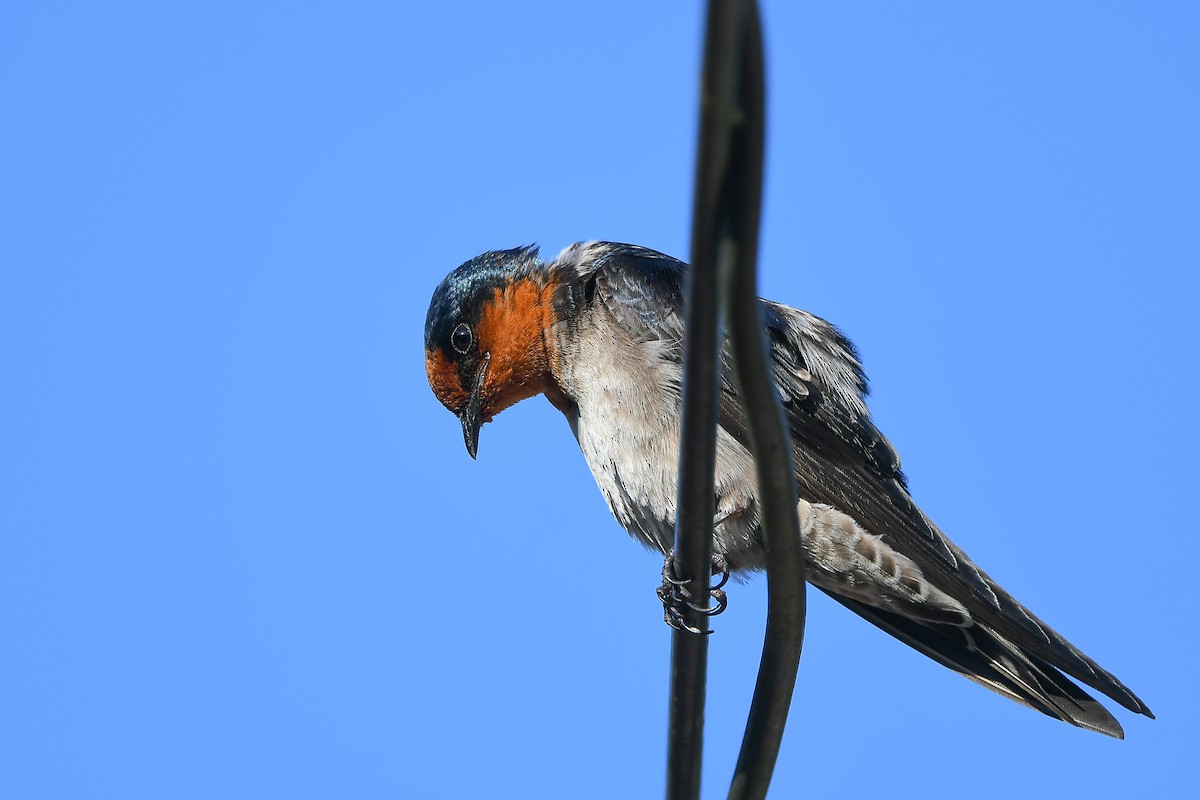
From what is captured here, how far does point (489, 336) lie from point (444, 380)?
0.44 metres

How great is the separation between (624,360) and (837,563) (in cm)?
141

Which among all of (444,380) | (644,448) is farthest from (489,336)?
(644,448)

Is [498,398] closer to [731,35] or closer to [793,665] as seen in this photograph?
[793,665]

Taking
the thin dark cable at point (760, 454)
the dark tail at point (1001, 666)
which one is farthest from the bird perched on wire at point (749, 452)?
the thin dark cable at point (760, 454)

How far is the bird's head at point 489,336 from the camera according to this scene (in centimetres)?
691

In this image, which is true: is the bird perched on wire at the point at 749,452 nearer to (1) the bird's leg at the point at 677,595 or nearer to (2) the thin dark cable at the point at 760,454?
(1) the bird's leg at the point at 677,595

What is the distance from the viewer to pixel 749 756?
132 inches

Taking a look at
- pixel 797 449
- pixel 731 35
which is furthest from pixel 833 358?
pixel 731 35

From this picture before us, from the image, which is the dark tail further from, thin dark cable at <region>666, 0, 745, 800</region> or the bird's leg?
thin dark cable at <region>666, 0, 745, 800</region>

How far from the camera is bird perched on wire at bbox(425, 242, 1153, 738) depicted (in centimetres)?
598

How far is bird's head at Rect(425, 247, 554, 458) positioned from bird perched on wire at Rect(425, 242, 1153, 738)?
1 cm

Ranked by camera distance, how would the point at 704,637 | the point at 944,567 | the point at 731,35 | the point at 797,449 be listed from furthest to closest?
the point at 797,449
the point at 944,567
the point at 704,637
the point at 731,35

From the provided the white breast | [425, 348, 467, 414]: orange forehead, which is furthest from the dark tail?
[425, 348, 467, 414]: orange forehead

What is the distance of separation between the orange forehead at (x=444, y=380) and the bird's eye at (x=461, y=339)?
0.28ft
